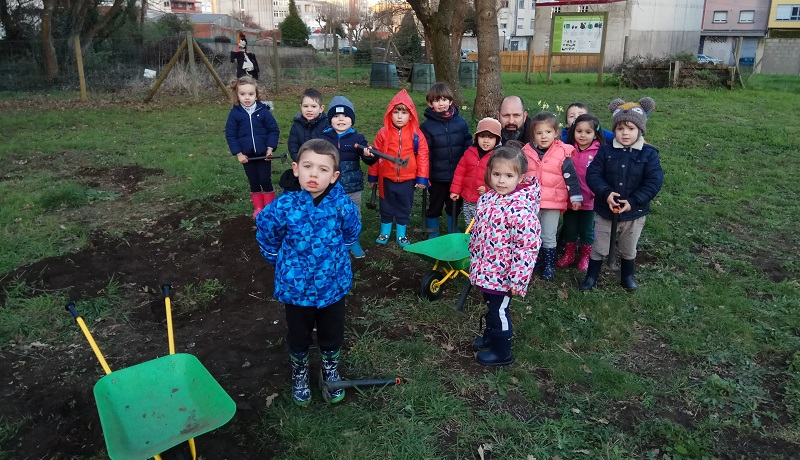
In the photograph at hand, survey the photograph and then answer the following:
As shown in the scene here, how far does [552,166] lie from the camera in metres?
4.82

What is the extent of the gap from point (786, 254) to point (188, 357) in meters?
5.64

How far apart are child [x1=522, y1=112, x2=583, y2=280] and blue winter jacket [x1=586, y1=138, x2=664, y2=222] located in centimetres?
18

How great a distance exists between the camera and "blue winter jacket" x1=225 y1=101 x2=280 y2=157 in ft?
19.4

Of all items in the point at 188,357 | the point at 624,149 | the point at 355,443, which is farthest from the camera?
the point at 624,149

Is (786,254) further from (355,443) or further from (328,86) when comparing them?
(328,86)

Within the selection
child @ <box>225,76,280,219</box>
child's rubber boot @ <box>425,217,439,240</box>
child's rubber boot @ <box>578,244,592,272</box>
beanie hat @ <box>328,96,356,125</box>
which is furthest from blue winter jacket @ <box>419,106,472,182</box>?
child @ <box>225,76,280,219</box>

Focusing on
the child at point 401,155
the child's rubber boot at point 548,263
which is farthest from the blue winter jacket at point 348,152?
the child's rubber boot at point 548,263

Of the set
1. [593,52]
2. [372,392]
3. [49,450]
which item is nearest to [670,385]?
[372,392]

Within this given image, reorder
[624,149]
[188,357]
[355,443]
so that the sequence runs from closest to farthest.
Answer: [188,357] < [355,443] < [624,149]

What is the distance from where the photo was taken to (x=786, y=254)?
5.53 metres

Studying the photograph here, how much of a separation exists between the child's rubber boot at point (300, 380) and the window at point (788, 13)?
54.9 metres

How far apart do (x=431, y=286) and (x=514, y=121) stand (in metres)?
1.77

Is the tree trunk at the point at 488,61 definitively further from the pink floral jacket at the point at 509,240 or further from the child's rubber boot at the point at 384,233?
the pink floral jacket at the point at 509,240

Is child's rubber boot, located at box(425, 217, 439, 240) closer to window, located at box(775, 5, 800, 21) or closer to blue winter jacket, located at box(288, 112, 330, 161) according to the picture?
blue winter jacket, located at box(288, 112, 330, 161)
